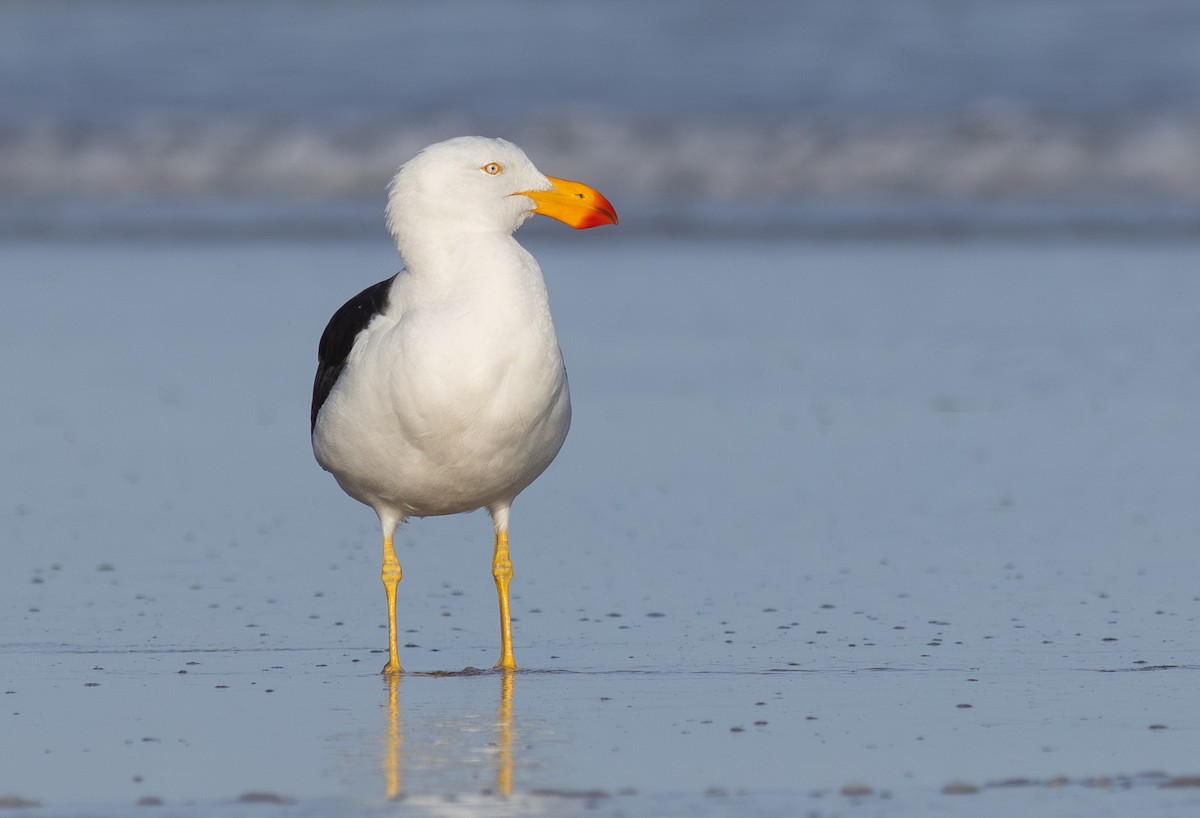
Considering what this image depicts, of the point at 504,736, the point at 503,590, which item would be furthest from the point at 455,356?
the point at 504,736

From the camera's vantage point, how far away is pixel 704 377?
9.72 m

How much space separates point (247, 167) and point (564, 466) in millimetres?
11584

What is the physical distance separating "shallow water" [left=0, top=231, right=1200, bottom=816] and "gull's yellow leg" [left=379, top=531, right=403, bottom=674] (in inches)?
2.7

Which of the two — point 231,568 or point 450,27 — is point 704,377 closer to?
Answer: point 231,568

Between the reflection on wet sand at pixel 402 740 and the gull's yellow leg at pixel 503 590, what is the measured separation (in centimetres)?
9

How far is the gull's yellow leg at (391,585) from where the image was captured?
18.4 feet

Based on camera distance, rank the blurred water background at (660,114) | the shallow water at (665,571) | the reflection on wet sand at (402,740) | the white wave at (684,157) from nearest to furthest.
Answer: the reflection on wet sand at (402,740), the shallow water at (665,571), the blurred water background at (660,114), the white wave at (684,157)

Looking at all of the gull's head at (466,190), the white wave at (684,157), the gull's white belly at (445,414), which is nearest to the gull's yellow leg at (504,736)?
the gull's white belly at (445,414)

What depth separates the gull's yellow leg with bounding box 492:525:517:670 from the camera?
562cm

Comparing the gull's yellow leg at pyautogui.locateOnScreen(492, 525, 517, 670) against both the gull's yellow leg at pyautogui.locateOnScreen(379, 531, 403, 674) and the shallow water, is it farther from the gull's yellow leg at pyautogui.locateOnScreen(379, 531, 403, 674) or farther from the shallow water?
the gull's yellow leg at pyautogui.locateOnScreen(379, 531, 403, 674)

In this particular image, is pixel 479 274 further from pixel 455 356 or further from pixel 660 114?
pixel 660 114

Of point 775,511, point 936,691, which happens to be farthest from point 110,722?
point 775,511

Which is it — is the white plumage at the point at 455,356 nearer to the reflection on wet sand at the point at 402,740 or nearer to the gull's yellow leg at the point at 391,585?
A: the gull's yellow leg at the point at 391,585

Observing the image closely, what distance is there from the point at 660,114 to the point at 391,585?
578 inches
